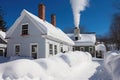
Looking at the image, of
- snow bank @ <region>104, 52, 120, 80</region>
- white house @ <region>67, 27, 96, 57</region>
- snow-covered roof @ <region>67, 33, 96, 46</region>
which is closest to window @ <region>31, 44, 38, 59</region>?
snow bank @ <region>104, 52, 120, 80</region>

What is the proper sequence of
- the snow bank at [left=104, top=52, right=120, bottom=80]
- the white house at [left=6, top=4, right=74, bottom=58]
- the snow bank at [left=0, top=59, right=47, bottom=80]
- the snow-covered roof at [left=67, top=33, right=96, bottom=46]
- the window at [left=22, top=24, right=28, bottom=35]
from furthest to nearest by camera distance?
the snow-covered roof at [left=67, top=33, right=96, bottom=46], the window at [left=22, top=24, right=28, bottom=35], the white house at [left=6, top=4, right=74, bottom=58], the snow bank at [left=0, top=59, right=47, bottom=80], the snow bank at [left=104, top=52, right=120, bottom=80]

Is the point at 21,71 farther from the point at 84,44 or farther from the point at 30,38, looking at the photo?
the point at 84,44

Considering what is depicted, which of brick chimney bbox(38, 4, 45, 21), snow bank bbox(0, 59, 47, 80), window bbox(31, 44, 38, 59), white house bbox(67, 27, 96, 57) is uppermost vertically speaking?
brick chimney bbox(38, 4, 45, 21)

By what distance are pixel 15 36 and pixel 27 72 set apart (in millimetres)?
13751

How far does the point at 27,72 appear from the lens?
8812 mm

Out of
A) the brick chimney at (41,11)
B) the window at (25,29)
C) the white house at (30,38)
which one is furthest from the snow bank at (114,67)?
the brick chimney at (41,11)

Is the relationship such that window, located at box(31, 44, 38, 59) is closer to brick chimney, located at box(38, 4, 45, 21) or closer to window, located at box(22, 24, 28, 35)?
window, located at box(22, 24, 28, 35)

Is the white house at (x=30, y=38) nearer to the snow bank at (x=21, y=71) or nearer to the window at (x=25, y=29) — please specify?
the window at (x=25, y=29)

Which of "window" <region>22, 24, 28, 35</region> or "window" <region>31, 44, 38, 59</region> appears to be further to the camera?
"window" <region>22, 24, 28, 35</region>

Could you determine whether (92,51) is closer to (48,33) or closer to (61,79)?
(48,33)

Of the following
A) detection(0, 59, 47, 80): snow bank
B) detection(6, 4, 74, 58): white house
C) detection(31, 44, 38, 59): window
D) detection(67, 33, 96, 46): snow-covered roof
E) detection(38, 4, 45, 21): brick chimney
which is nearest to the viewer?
detection(0, 59, 47, 80): snow bank

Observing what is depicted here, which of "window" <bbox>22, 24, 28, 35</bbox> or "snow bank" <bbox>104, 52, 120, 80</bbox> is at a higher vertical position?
"window" <bbox>22, 24, 28, 35</bbox>

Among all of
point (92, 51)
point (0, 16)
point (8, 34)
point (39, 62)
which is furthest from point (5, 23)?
point (39, 62)

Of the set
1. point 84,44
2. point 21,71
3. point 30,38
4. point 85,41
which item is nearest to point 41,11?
point 30,38
